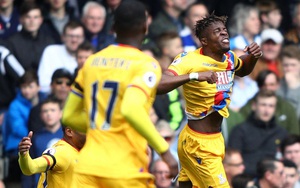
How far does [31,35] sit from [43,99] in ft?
3.57

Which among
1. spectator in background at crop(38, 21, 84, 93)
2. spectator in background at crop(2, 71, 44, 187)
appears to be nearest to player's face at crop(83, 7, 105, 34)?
spectator in background at crop(38, 21, 84, 93)

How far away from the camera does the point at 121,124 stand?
345 inches

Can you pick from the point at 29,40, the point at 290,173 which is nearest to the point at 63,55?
the point at 29,40

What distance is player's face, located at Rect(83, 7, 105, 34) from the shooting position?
16891mm

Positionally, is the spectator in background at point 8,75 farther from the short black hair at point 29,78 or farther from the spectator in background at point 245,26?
the spectator in background at point 245,26

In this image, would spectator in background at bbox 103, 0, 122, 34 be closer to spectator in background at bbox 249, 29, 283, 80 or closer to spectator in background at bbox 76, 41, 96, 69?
spectator in background at bbox 76, 41, 96, 69

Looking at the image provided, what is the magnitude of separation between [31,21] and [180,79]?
6.48 m

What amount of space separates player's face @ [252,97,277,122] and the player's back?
7.21m

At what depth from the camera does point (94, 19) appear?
1691 cm

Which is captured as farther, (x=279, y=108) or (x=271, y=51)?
(x=271, y=51)

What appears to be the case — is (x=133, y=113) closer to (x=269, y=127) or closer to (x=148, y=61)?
(x=148, y=61)

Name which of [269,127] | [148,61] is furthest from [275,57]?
[148,61]

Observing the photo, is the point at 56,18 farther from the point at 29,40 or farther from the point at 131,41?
the point at 131,41

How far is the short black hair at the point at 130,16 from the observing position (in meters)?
8.69
